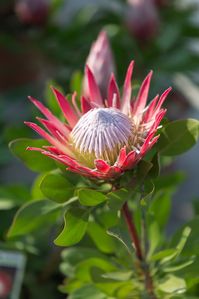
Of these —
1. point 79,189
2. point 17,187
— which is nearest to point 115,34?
point 17,187

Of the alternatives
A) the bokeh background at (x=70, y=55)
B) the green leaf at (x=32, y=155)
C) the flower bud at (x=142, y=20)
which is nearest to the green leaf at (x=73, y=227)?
→ the green leaf at (x=32, y=155)

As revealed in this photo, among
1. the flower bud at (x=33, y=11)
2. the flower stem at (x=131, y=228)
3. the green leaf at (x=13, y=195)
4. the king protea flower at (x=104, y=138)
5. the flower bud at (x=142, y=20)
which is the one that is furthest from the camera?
the flower bud at (x=33, y=11)

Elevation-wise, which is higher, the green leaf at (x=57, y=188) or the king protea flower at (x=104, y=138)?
the king protea flower at (x=104, y=138)

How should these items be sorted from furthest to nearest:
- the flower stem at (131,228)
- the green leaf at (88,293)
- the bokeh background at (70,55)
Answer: the bokeh background at (70,55)
the green leaf at (88,293)
the flower stem at (131,228)

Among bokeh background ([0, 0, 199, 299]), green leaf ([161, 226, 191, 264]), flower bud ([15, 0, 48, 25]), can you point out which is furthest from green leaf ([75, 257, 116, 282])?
flower bud ([15, 0, 48, 25])

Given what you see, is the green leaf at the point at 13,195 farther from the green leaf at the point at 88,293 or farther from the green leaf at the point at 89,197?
the green leaf at the point at 89,197

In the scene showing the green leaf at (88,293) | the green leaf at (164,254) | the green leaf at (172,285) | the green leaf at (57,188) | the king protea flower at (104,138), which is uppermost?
the king protea flower at (104,138)

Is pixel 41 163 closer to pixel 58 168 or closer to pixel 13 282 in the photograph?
pixel 58 168

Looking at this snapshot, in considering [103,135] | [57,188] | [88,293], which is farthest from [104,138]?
[88,293]
